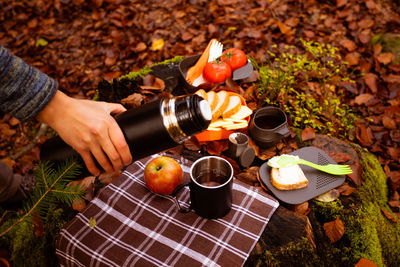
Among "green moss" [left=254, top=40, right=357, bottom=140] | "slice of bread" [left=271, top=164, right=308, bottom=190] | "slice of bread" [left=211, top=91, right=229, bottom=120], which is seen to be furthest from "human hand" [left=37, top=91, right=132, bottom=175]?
"green moss" [left=254, top=40, right=357, bottom=140]

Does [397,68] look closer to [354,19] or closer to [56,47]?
[354,19]

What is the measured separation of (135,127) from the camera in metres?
1.07

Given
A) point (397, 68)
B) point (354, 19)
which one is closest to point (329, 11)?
point (354, 19)

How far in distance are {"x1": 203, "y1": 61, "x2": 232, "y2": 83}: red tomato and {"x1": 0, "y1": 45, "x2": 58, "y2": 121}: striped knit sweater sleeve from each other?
1.15 metres

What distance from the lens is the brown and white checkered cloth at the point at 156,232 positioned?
3.78 ft

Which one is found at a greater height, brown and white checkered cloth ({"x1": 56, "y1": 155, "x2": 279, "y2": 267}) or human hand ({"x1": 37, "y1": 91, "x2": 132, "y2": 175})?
human hand ({"x1": 37, "y1": 91, "x2": 132, "y2": 175})

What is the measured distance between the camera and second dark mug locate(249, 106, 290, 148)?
5.01 feet

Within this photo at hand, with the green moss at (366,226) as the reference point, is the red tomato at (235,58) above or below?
above

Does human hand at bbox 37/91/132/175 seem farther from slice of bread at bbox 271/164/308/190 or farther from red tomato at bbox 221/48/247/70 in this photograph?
red tomato at bbox 221/48/247/70

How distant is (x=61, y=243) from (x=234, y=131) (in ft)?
3.63

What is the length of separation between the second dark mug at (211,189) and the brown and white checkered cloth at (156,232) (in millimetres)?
73

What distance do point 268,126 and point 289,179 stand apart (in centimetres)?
40

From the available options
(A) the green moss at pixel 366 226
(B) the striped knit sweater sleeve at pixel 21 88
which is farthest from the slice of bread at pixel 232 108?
(B) the striped knit sweater sleeve at pixel 21 88

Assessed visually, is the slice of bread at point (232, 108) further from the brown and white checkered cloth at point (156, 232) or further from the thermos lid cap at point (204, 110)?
the thermos lid cap at point (204, 110)
